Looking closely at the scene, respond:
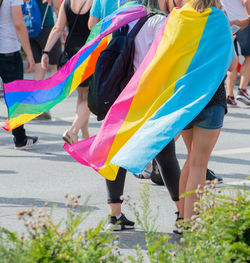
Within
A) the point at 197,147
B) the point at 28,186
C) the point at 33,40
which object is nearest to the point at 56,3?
the point at 33,40

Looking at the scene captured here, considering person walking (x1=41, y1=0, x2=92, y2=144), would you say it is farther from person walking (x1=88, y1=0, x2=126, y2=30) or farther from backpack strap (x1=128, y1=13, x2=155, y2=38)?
backpack strap (x1=128, y1=13, x2=155, y2=38)

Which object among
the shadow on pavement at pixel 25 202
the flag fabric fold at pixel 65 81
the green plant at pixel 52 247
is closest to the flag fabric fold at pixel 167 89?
the flag fabric fold at pixel 65 81

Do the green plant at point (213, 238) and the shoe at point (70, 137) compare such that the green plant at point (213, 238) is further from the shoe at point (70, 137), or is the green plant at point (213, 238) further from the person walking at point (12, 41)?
the person walking at point (12, 41)

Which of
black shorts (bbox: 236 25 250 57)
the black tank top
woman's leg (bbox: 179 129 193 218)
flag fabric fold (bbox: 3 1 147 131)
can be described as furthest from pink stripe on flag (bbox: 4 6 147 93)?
black shorts (bbox: 236 25 250 57)

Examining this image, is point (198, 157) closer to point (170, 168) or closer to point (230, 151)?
point (170, 168)

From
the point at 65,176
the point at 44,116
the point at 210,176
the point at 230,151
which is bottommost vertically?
the point at 44,116

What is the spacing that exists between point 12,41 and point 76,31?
0.78 m

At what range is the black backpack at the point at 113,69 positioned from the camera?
4883mm

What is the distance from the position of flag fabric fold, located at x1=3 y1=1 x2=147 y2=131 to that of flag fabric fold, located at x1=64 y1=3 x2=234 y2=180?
47cm

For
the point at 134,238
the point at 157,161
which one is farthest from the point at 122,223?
the point at 157,161

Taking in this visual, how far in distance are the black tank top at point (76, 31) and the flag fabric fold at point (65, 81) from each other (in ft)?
5.16

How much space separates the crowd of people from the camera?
459 cm

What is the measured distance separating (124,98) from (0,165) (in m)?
2.99

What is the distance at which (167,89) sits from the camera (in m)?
4.52
